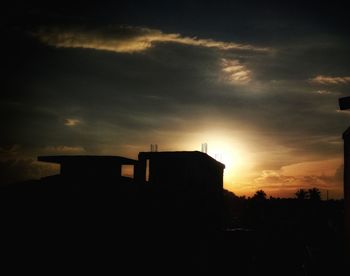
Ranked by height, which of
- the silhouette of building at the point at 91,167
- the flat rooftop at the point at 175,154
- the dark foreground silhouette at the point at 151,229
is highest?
the flat rooftop at the point at 175,154

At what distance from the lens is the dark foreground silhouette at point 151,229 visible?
1230 cm

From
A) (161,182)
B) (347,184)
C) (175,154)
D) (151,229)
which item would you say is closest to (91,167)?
(151,229)

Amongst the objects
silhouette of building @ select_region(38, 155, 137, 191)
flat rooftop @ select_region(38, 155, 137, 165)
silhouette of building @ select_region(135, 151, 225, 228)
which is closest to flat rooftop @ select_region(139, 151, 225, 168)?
silhouette of building @ select_region(135, 151, 225, 228)

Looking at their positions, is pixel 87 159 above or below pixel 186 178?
above

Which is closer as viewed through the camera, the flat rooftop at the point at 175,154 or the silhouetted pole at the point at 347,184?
the silhouetted pole at the point at 347,184

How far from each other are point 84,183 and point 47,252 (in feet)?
11.4

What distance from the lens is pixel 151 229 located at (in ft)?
54.1

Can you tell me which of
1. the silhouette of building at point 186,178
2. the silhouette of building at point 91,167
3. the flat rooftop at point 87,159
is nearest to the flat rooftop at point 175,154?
the silhouette of building at point 186,178

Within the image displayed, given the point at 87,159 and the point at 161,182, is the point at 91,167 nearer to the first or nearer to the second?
the point at 87,159

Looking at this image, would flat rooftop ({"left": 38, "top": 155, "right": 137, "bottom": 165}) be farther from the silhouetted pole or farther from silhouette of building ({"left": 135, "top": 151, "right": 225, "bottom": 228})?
the silhouetted pole

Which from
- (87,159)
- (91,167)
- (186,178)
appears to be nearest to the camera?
(91,167)

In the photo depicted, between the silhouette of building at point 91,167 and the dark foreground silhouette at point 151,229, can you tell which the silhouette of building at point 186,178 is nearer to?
the dark foreground silhouette at point 151,229

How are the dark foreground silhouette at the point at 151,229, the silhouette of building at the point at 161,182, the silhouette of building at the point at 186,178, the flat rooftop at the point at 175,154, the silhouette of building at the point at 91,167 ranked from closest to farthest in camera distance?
the dark foreground silhouette at the point at 151,229 → the silhouette of building at the point at 161,182 → the silhouette of building at the point at 91,167 → the silhouette of building at the point at 186,178 → the flat rooftop at the point at 175,154

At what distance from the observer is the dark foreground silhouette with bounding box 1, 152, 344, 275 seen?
40.4 feet
